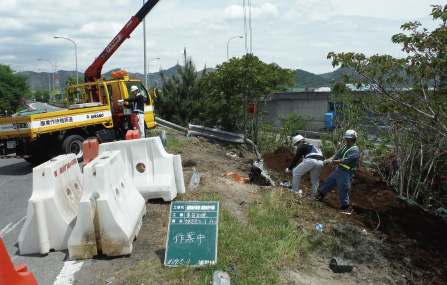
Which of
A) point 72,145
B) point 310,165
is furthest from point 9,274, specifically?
point 72,145

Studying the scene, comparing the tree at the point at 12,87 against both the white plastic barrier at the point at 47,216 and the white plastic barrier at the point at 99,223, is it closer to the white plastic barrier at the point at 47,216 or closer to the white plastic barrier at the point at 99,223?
the white plastic barrier at the point at 47,216

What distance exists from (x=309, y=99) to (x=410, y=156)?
2734 centimetres

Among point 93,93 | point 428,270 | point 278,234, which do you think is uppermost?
point 93,93

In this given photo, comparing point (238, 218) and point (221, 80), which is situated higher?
point (221, 80)

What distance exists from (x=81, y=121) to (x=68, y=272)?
7.54 metres

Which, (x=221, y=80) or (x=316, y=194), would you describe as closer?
(x=316, y=194)

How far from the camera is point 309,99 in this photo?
36969 mm

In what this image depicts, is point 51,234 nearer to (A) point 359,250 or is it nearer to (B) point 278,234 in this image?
(B) point 278,234

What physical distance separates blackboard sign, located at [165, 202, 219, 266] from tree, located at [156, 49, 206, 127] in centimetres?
1606

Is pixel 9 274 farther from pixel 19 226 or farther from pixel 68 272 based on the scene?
pixel 19 226

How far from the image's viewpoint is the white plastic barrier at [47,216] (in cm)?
479

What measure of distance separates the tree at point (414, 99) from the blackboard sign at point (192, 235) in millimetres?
3627

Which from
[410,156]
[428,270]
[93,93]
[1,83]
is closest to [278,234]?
[428,270]

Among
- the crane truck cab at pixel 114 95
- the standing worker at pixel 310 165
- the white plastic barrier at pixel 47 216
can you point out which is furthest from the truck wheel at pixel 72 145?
the standing worker at pixel 310 165
